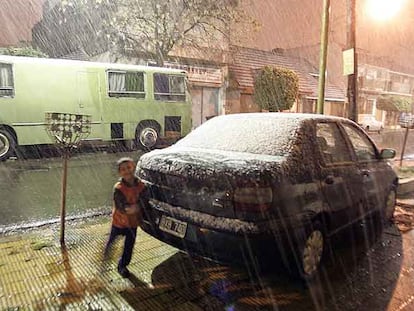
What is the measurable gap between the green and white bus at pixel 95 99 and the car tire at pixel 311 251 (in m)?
8.64

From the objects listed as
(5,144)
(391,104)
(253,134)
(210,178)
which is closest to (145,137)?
(5,144)

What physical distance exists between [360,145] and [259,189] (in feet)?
7.43

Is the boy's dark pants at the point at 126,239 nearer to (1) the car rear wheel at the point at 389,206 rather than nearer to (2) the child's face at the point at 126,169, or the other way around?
(2) the child's face at the point at 126,169

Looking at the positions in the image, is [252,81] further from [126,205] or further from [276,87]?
[126,205]

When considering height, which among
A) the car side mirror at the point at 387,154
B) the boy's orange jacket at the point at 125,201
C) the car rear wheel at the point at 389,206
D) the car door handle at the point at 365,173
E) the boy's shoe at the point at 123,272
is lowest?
the boy's shoe at the point at 123,272

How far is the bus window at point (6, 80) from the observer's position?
9344 mm

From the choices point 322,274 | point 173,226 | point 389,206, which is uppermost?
point 173,226

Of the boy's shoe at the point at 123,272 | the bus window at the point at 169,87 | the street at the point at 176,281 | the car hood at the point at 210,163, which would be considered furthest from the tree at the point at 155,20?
the boy's shoe at the point at 123,272

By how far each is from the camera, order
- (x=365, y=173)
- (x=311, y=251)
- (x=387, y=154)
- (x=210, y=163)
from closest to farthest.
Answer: (x=210, y=163)
(x=311, y=251)
(x=365, y=173)
(x=387, y=154)

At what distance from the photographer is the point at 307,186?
327 cm

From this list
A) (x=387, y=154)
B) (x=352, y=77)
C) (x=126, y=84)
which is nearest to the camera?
(x=387, y=154)

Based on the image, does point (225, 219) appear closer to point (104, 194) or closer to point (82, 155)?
point (104, 194)

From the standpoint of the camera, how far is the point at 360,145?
4.53m

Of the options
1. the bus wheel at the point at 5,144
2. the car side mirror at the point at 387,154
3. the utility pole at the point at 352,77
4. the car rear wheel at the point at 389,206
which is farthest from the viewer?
the bus wheel at the point at 5,144
